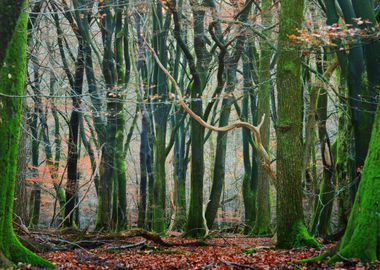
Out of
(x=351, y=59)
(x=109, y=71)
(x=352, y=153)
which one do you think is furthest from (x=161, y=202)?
(x=351, y=59)

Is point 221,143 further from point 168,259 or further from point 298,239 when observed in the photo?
point 168,259

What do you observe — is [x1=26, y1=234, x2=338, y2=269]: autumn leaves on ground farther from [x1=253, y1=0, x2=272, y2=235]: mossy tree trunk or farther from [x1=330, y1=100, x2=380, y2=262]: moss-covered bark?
[x1=253, y1=0, x2=272, y2=235]: mossy tree trunk

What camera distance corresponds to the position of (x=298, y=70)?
9047 millimetres

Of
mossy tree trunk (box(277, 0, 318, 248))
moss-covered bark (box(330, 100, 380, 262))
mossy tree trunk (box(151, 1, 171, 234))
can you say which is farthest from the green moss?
mossy tree trunk (box(151, 1, 171, 234))

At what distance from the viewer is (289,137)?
28.9 ft

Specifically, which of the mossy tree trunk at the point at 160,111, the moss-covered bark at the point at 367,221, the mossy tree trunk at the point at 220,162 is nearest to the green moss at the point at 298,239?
the moss-covered bark at the point at 367,221

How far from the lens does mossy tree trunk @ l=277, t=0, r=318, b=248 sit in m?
8.73

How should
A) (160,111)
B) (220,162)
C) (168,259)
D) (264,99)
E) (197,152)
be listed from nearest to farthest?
(168,259) < (197,152) < (264,99) < (220,162) < (160,111)

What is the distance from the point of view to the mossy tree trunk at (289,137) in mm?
8727

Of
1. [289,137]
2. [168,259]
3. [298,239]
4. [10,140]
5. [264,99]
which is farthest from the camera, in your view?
[264,99]

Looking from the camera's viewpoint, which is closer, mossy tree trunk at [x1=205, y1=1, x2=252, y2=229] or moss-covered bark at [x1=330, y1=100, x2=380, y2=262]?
moss-covered bark at [x1=330, y1=100, x2=380, y2=262]

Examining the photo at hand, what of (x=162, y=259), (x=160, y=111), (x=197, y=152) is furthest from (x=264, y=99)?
(x=162, y=259)

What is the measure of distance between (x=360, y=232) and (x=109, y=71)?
514 inches

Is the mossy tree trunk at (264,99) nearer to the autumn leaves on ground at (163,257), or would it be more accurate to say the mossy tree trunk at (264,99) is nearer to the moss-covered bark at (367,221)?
the autumn leaves on ground at (163,257)
